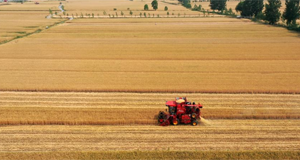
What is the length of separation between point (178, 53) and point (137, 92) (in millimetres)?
16989

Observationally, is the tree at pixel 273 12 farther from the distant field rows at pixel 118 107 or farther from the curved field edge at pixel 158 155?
the curved field edge at pixel 158 155

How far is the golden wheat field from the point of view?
1584 cm

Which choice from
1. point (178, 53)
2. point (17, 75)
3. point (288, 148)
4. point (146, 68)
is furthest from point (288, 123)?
point (17, 75)

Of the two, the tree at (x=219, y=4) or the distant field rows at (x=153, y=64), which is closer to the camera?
the distant field rows at (x=153, y=64)

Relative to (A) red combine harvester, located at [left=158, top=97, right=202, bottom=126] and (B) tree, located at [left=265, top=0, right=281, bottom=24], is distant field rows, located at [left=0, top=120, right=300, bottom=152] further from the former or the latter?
(B) tree, located at [left=265, top=0, right=281, bottom=24]

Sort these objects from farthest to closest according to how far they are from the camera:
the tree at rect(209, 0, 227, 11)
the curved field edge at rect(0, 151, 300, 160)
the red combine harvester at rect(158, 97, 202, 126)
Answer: the tree at rect(209, 0, 227, 11) → the red combine harvester at rect(158, 97, 202, 126) → the curved field edge at rect(0, 151, 300, 160)

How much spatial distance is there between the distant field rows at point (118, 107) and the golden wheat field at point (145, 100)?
9 centimetres

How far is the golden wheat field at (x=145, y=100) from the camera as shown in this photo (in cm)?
1584

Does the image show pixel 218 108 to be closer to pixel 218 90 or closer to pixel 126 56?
pixel 218 90

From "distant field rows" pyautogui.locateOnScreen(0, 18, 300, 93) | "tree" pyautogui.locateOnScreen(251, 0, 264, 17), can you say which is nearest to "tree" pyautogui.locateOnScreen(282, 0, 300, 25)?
"distant field rows" pyautogui.locateOnScreen(0, 18, 300, 93)

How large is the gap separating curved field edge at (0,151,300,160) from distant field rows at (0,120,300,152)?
496 mm

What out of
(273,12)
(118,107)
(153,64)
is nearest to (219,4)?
(273,12)

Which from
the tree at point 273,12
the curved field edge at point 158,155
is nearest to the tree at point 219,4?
the tree at point 273,12

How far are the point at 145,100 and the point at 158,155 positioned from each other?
8475 millimetres
